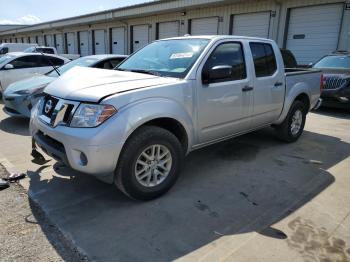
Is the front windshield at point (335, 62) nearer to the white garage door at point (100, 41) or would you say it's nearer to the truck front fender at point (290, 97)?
the truck front fender at point (290, 97)

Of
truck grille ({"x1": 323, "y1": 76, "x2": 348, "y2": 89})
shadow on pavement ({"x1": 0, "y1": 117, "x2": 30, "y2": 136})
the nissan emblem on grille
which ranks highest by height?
the nissan emblem on grille

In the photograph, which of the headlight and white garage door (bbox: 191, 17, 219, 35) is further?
white garage door (bbox: 191, 17, 219, 35)

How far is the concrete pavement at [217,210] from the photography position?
278 cm

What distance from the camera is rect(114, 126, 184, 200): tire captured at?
3248 mm

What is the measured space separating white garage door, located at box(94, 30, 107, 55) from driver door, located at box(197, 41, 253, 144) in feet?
77.3

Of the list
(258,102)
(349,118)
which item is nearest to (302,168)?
(258,102)

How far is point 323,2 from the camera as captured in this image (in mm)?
12781

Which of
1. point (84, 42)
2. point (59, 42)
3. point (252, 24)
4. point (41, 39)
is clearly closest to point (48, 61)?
point (252, 24)

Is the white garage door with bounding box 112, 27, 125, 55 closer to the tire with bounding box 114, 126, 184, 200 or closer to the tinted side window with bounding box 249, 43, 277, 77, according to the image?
the tinted side window with bounding box 249, 43, 277, 77

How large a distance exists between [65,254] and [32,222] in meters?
0.71

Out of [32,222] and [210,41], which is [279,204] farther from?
[32,222]

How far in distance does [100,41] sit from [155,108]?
995 inches

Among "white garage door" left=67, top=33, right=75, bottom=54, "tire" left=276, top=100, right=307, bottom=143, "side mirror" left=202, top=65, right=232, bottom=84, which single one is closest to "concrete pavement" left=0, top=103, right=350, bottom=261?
"tire" left=276, top=100, right=307, bottom=143

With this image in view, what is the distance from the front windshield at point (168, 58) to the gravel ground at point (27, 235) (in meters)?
2.11
